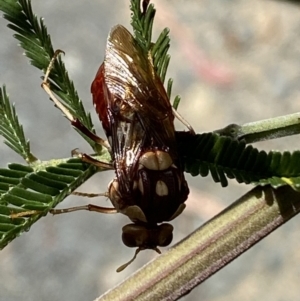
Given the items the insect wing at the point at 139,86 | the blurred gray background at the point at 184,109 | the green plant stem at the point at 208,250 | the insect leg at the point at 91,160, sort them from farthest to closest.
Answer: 1. the blurred gray background at the point at 184,109
2. the insect wing at the point at 139,86
3. the insect leg at the point at 91,160
4. the green plant stem at the point at 208,250

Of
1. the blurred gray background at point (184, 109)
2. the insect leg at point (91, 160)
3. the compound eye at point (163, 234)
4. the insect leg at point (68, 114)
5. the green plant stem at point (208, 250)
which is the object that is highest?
the insect leg at point (68, 114)

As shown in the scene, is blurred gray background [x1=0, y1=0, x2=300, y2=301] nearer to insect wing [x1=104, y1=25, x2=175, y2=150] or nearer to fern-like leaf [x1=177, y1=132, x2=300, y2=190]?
insect wing [x1=104, y1=25, x2=175, y2=150]

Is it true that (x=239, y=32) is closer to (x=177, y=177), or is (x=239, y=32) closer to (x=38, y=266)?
(x=38, y=266)

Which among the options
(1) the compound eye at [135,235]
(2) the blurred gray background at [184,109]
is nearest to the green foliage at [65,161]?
(1) the compound eye at [135,235]

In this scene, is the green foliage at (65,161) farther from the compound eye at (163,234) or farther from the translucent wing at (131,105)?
the compound eye at (163,234)

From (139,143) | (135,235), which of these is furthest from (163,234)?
(139,143)

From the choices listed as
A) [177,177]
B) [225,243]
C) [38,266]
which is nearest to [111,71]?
[177,177]

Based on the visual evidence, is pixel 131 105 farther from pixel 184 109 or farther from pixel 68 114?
pixel 184 109
